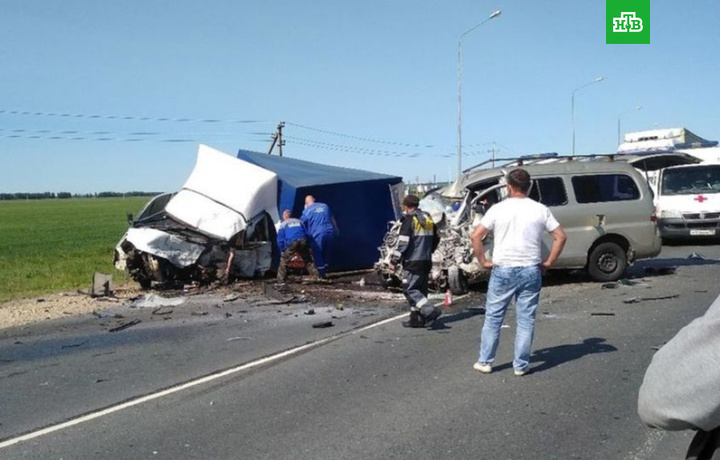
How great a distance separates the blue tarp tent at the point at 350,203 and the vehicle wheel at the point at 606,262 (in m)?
4.96

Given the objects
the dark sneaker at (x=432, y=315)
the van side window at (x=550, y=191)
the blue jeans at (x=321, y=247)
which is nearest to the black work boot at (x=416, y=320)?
the dark sneaker at (x=432, y=315)

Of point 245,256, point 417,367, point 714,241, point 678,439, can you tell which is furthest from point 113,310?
point 714,241

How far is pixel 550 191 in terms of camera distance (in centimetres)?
1166

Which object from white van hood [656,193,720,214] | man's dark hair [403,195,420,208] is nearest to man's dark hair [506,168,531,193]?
man's dark hair [403,195,420,208]

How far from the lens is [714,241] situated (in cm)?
1844

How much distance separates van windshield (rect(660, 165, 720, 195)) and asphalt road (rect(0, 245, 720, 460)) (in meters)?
9.17

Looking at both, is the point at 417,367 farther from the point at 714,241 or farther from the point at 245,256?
the point at 714,241

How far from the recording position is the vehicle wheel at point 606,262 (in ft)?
38.1

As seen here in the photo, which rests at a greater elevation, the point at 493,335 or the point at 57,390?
the point at 493,335

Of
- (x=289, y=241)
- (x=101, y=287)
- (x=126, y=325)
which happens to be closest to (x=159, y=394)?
(x=126, y=325)

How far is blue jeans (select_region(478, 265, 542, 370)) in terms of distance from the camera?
19.9 feet

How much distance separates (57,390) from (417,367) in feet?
10.7

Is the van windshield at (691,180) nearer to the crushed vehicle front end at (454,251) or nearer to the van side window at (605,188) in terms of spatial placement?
the van side window at (605,188)

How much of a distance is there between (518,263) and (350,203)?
909 centimetres
